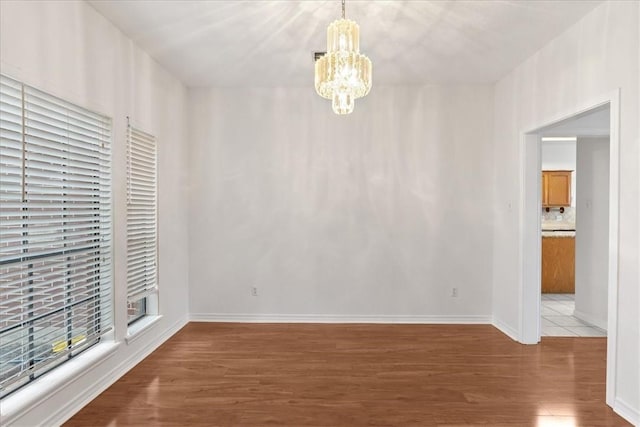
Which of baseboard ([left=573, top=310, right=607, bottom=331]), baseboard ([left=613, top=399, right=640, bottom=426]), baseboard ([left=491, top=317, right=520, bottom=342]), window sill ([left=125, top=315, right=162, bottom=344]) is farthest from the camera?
baseboard ([left=573, top=310, right=607, bottom=331])

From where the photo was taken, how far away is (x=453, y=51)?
3609 millimetres

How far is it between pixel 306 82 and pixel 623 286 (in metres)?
3.64

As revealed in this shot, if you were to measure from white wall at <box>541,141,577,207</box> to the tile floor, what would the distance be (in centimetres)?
255

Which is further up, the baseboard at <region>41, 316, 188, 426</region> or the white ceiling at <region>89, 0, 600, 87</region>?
the white ceiling at <region>89, 0, 600, 87</region>

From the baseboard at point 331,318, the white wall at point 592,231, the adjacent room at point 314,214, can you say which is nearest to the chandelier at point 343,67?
the adjacent room at point 314,214

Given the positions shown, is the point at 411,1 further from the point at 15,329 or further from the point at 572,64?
the point at 15,329

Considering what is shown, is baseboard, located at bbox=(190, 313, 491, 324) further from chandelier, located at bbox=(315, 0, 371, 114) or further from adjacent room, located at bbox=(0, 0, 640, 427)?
chandelier, located at bbox=(315, 0, 371, 114)

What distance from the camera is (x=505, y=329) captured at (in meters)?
4.29

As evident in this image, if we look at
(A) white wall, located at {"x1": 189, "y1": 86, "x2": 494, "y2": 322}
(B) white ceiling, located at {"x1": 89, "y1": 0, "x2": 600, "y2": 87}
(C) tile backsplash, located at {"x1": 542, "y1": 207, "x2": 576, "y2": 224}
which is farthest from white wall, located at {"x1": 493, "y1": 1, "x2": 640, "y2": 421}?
(C) tile backsplash, located at {"x1": 542, "y1": 207, "x2": 576, "y2": 224}

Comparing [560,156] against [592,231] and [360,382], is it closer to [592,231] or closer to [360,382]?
[592,231]

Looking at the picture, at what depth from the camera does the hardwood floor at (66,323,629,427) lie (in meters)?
2.57

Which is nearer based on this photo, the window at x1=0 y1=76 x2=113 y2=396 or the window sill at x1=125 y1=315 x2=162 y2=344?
the window at x1=0 y1=76 x2=113 y2=396

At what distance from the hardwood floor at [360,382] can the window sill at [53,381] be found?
11.5 inches

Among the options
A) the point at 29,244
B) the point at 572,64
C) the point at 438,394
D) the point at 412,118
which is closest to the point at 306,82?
the point at 412,118
